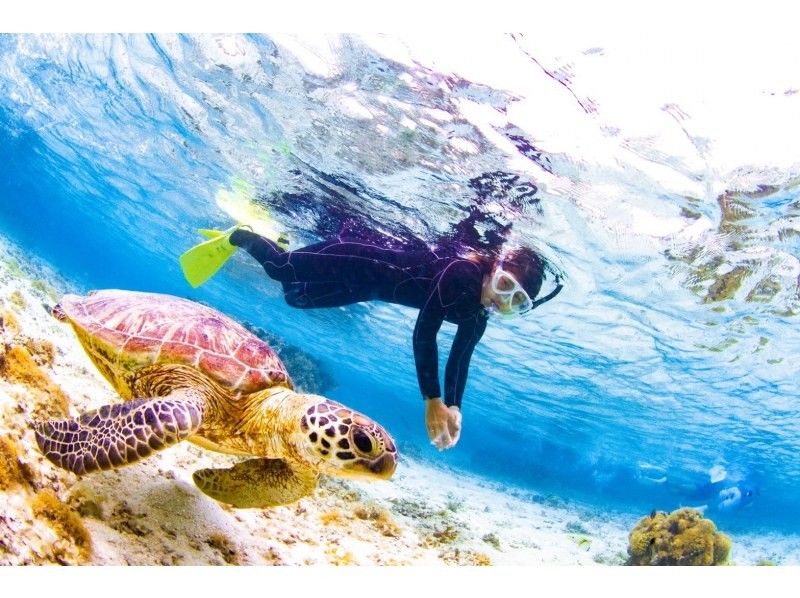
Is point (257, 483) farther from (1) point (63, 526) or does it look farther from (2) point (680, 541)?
(2) point (680, 541)

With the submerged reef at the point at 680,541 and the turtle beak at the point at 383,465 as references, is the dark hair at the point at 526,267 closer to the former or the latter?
the turtle beak at the point at 383,465

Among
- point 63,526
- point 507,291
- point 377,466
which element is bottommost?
point 63,526

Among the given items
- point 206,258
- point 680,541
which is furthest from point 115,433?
point 680,541

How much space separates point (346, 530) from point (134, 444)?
2.32 metres

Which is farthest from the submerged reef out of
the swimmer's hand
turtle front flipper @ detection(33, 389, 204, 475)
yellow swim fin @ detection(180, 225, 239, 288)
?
yellow swim fin @ detection(180, 225, 239, 288)

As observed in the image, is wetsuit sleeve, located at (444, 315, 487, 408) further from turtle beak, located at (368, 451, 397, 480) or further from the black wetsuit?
turtle beak, located at (368, 451, 397, 480)

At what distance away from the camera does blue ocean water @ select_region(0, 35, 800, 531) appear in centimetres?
509

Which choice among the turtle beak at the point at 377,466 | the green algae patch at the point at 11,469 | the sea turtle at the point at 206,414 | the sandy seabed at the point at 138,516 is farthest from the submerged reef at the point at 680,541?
the green algae patch at the point at 11,469

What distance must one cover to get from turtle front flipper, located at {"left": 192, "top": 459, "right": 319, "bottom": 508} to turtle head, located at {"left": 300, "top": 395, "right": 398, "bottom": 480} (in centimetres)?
58

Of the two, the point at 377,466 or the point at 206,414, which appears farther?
the point at 206,414

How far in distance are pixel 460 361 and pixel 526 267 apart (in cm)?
291

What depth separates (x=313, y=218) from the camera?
10758 millimetres

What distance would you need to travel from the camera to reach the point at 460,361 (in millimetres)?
4656

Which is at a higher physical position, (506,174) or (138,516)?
(506,174)
